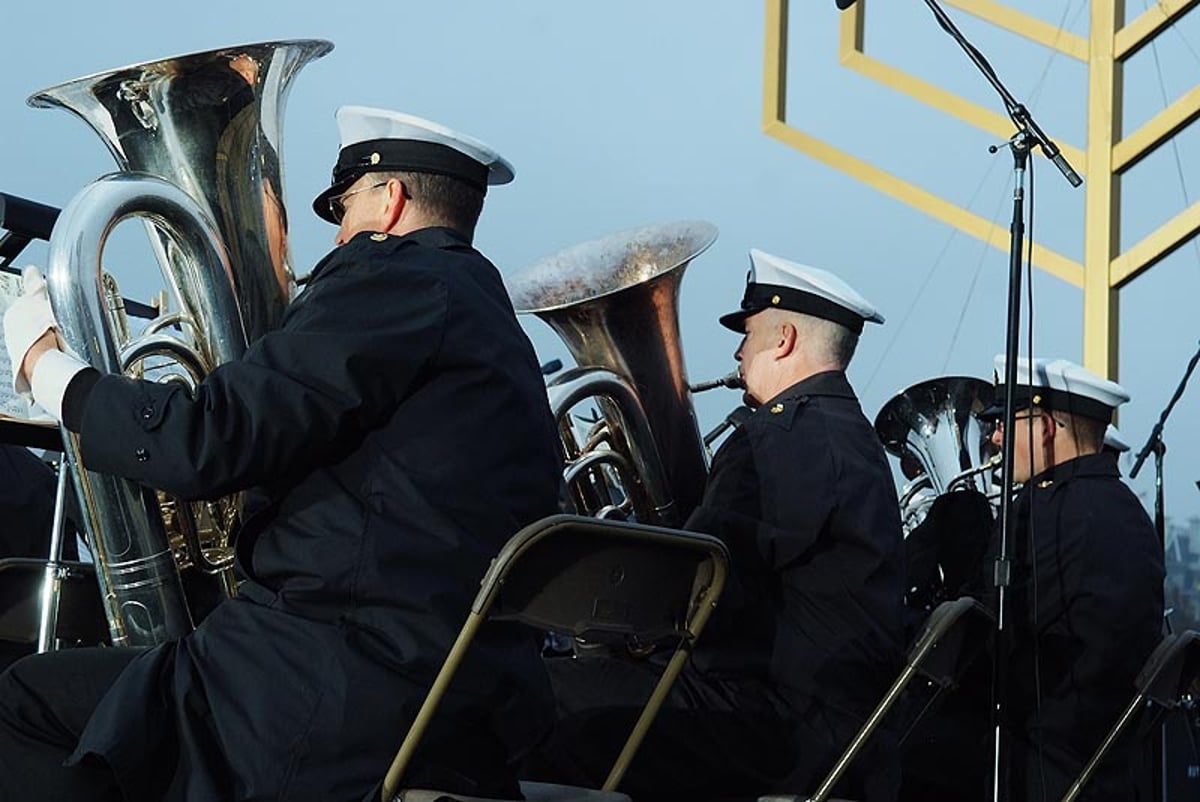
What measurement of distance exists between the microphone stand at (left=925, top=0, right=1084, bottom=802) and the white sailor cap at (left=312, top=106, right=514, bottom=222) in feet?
3.94

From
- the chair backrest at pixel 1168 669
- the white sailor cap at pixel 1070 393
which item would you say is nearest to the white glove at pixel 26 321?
the chair backrest at pixel 1168 669

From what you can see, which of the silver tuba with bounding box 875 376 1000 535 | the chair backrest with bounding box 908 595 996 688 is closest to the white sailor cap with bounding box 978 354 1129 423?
the chair backrest with bounding box 908 595 996 688

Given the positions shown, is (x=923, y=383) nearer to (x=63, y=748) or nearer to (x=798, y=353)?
(x=798, y=353)

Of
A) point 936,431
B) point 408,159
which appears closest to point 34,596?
point 408,159

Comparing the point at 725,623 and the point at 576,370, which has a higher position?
the point at 576,370

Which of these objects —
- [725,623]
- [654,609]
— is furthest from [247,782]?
[725,623]

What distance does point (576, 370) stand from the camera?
4.00 meters

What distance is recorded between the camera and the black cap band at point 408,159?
2680 mm

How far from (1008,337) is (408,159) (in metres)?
1.41

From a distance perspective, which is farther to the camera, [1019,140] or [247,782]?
[1019,140]

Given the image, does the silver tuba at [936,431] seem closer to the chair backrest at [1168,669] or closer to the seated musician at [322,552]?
the chair backrest at [1168,669]

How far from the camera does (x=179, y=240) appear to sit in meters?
3.00

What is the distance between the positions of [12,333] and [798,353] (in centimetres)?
176

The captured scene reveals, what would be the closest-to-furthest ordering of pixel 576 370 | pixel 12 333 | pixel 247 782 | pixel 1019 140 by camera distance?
pixel 247 782 → pixel 12 333 → pixel 1019 140 → pixel 576 370
